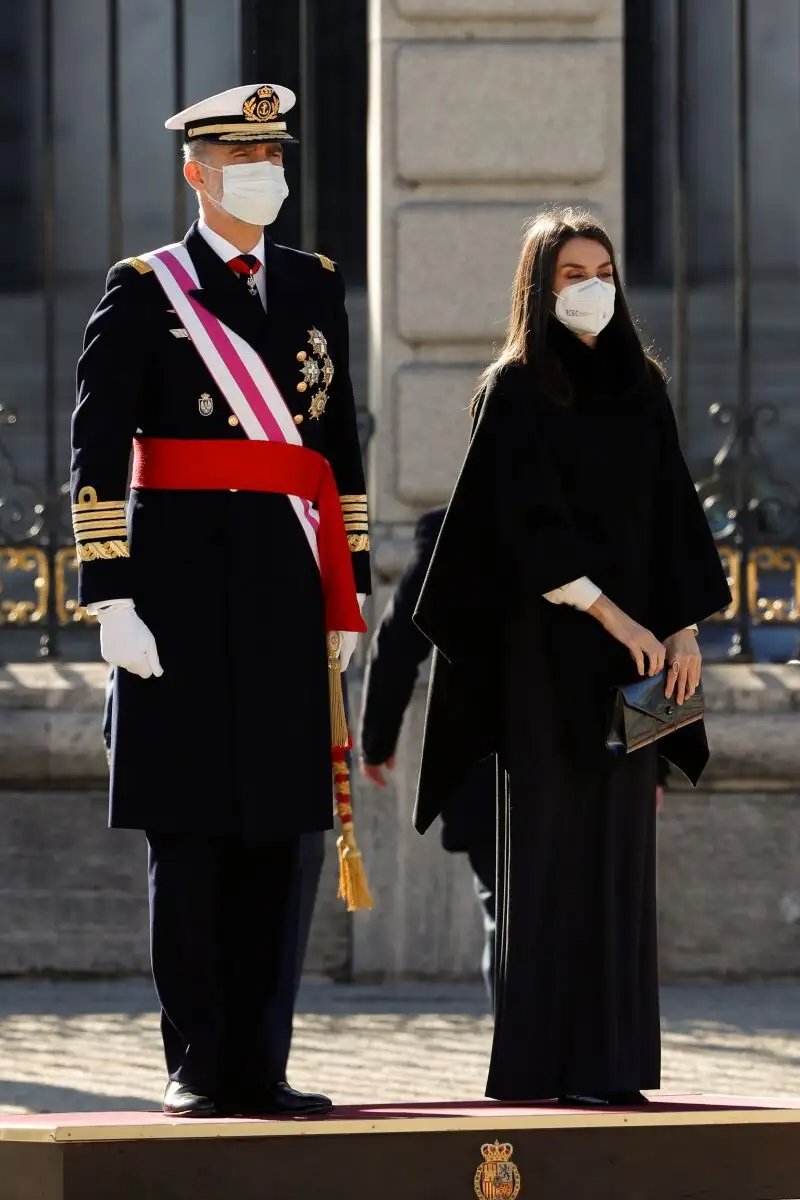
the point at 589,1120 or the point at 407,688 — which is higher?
the point at 407,688

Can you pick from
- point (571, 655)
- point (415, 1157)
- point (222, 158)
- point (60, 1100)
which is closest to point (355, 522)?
point (571, 655)

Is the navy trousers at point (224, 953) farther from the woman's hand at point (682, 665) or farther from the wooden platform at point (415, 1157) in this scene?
the woman's hand at point (682, 665)

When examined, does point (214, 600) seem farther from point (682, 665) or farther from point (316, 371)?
point (682, 665)

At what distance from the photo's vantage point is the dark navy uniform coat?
426cm

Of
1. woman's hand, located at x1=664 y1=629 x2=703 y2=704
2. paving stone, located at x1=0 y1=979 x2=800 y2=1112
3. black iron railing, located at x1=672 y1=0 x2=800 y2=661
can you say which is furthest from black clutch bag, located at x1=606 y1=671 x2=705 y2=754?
black iron railing, located at x1=672 y1=0 x2=800 y2=661

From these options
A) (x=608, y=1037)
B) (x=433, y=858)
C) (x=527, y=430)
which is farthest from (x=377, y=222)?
(x=608, y=1037)

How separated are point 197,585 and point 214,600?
1.5 inches

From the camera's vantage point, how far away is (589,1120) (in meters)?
4.10

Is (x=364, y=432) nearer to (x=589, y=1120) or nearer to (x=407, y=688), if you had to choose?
(x=407, y=688)

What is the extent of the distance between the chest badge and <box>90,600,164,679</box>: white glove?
1.56 feet

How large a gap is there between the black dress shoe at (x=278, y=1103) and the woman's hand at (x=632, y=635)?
2.98 ft

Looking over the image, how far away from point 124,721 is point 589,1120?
100 cm

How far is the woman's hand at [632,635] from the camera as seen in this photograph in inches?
173

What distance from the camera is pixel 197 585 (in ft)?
14.2
